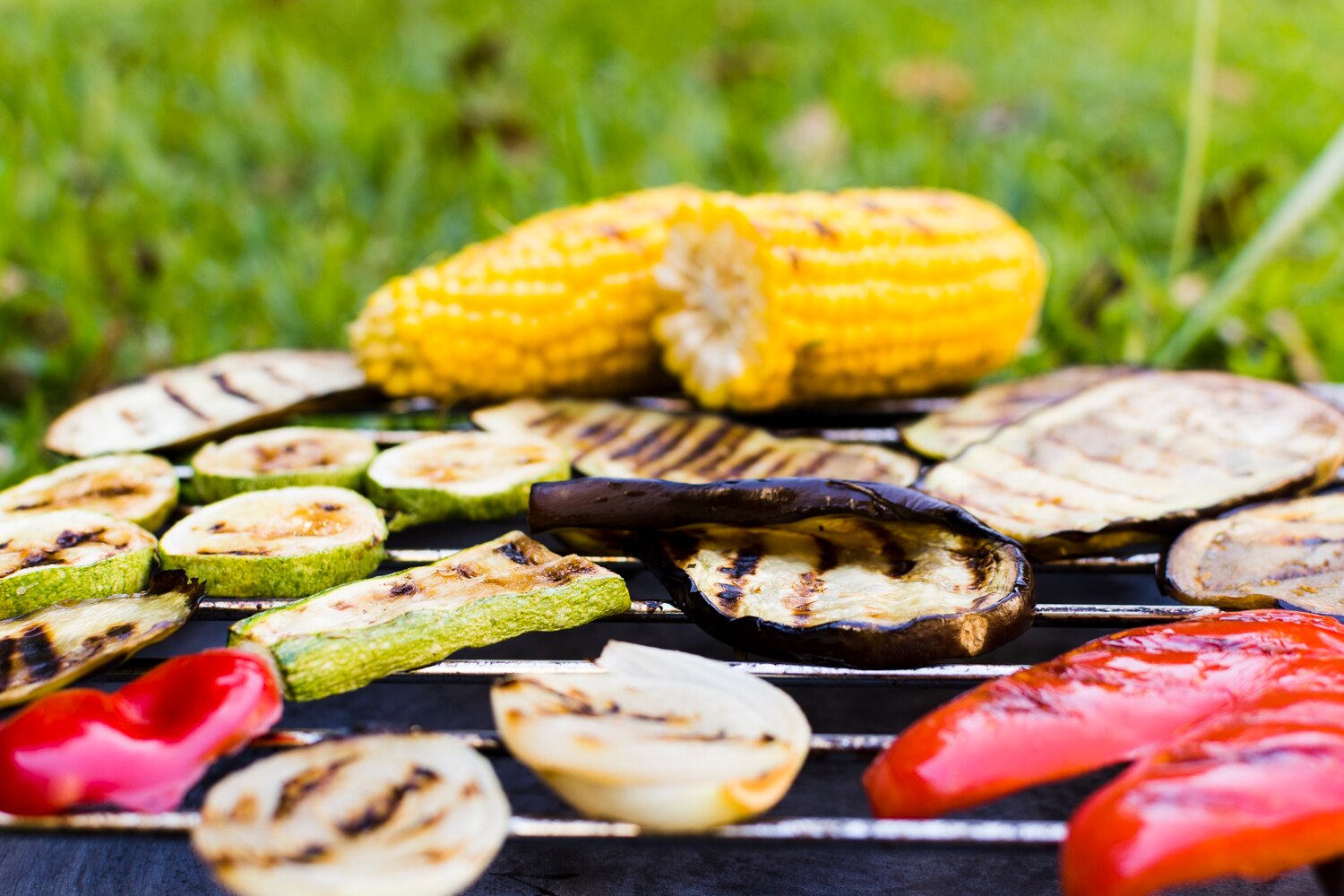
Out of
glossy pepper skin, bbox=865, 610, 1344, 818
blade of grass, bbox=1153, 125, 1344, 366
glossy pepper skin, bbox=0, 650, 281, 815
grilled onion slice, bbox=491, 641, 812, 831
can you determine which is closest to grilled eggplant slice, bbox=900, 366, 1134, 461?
blade of grass, bbox=1153, 125, 1344, 366

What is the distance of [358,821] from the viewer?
3.84ft

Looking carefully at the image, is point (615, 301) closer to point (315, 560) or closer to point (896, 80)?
point (315, 560)

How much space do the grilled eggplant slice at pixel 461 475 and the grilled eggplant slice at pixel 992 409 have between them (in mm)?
893

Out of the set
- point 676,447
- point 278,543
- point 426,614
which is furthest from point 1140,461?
point 278,543

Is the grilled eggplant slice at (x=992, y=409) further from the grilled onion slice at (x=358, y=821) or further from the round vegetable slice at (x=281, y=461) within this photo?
the grilled onion slice at (x=358, y=821)

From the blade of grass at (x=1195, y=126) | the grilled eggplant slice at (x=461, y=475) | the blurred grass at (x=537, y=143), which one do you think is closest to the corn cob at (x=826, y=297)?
the grilled eggplant slice at (x=461, y=475)

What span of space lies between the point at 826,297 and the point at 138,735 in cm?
174

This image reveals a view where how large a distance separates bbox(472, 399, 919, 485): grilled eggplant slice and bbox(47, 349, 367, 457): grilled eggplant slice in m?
0.48

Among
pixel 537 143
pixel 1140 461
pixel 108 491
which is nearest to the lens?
pixel 108 491

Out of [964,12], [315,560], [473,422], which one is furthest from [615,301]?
[964,12]

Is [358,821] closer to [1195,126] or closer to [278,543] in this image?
[278,543]

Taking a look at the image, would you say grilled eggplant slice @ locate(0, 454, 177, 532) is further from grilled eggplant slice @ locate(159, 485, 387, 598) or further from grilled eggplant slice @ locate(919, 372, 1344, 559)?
grilled eggplant slice @ locate(919, 372, 1344, 559)

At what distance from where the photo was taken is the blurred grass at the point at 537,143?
11.3ft

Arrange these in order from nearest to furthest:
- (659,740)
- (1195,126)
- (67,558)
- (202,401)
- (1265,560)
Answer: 1. (659,740)
2. (67,558)
3. (1265,560)
4. (202,401)
5. (1195,126)
